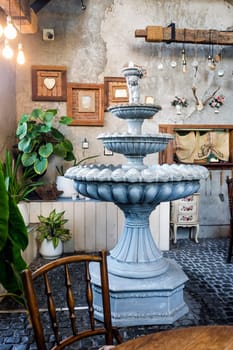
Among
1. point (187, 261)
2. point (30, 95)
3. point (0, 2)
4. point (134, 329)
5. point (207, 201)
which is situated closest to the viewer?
point (134, 329)

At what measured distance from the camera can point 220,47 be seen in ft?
14.6

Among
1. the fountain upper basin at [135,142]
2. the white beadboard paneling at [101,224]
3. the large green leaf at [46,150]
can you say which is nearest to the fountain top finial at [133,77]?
the fountain upper basin at [135,142]

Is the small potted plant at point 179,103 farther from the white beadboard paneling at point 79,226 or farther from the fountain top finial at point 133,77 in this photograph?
the fountain top finial at point 133,77

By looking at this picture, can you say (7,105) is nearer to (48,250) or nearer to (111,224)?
(48,250)

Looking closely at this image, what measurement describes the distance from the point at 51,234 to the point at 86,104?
5.96 feet

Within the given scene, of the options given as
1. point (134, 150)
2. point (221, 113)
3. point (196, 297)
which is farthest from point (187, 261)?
point (221, 113)


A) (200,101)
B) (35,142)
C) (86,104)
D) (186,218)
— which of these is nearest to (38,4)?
(86,104)

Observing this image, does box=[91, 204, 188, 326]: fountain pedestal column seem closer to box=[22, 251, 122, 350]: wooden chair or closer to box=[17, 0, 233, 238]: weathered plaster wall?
box=[22, 251, 122, 350]: wooden chair

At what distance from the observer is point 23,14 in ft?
10.9

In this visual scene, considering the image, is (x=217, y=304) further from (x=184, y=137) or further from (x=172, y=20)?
(x=172, y=20)

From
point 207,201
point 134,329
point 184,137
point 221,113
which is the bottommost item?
point 134,329

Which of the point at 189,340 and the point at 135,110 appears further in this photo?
the point at 135,110

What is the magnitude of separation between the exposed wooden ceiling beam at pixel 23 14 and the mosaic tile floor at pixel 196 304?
261 centimetres

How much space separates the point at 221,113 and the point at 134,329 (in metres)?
3.30
